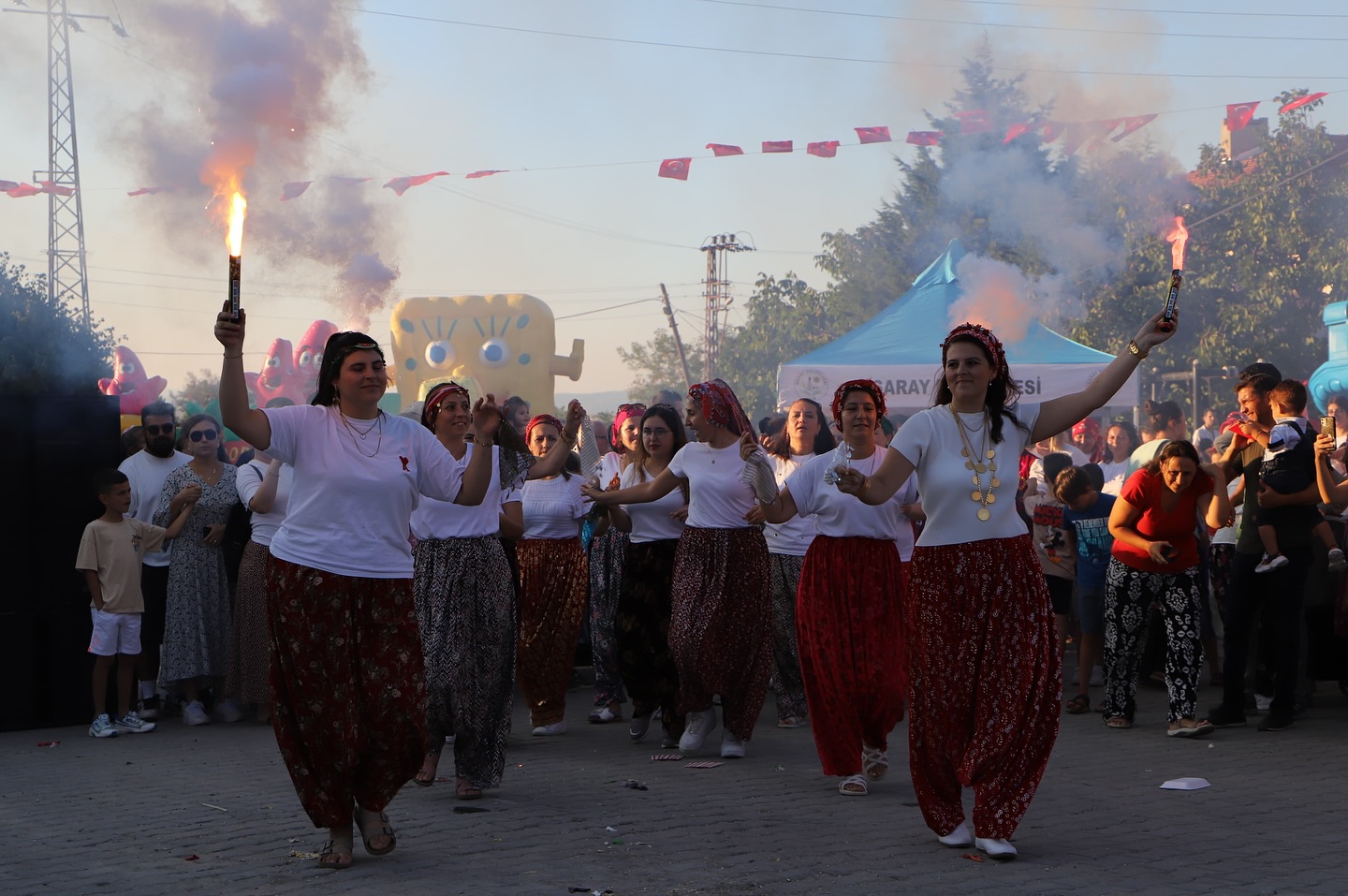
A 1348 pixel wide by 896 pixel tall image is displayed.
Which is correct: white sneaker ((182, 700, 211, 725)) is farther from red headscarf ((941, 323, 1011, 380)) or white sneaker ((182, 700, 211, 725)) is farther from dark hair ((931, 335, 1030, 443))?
red headscarf ((941, 323, 1011, 380))

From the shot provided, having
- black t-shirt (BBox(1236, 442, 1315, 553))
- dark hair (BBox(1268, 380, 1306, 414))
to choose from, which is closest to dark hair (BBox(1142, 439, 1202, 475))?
black t-shirt (BBox(1236, 442, 1315, 553))

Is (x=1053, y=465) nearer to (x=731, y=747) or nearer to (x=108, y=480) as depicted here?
(x=731, y=747)

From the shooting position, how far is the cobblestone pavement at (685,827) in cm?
512

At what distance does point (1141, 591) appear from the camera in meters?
8.73

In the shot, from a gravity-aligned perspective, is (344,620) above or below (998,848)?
above

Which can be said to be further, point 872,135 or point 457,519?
point 872,135

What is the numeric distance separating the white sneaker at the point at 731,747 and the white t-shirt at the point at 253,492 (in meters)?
3.18

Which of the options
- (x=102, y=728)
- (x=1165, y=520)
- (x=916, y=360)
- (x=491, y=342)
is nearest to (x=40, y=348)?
(x=102, y=728)

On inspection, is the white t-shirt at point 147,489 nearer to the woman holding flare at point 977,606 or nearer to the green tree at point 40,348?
the green tree at point 40,348

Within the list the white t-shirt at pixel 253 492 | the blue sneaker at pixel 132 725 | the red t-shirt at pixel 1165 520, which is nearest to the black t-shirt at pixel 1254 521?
the red t-shirt at pixel 1165 520

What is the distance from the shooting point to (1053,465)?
11172mm

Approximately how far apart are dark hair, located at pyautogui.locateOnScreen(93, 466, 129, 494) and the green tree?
65cm

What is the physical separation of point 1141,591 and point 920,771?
363 centimetres

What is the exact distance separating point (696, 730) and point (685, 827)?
2.01 m
